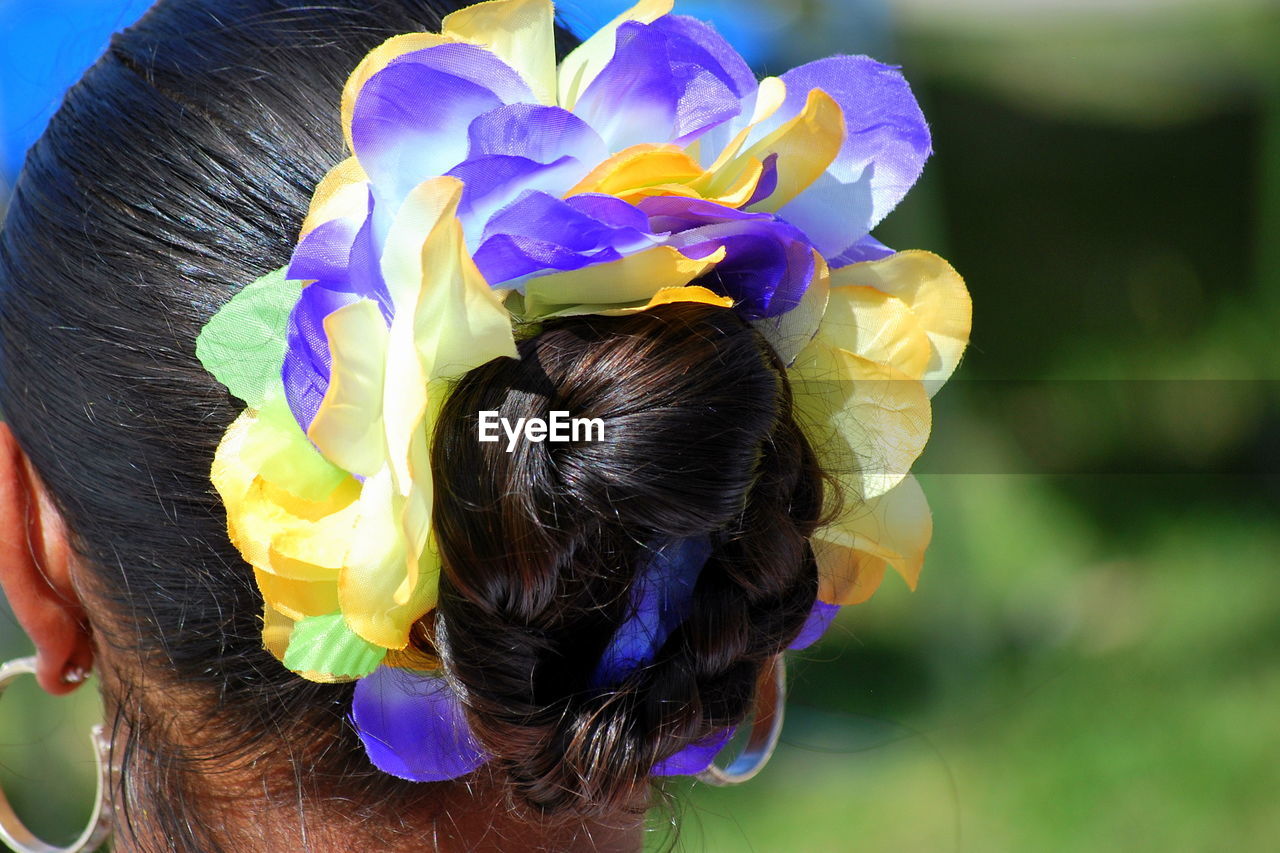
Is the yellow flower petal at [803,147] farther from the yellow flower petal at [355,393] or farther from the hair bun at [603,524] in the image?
the yellow flower petal at [355,393]

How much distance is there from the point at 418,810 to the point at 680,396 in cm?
38

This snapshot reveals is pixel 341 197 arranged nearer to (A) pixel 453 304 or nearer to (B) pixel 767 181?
(A) pixel 453 304

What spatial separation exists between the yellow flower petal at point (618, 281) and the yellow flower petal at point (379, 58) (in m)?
0.15

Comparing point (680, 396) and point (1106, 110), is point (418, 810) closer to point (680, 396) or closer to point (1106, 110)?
point (680, 396)

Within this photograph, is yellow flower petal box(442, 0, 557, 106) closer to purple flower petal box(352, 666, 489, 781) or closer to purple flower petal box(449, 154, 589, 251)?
purple flower petal box(449, 154, 589, 251)

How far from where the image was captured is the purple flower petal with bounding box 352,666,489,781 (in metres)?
0.72

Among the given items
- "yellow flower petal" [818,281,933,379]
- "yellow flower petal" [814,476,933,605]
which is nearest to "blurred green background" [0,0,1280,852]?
"yellow flower petal" [814,476,933,605]

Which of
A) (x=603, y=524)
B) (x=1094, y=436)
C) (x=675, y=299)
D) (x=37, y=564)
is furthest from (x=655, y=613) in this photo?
(x=1094, y=436)

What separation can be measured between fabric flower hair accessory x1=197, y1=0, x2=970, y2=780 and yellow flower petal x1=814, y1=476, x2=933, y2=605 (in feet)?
0.38

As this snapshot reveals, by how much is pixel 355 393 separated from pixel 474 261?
0.10 metres

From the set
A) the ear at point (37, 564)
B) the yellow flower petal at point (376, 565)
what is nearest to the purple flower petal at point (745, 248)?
the yellow flower petal at point (376, 565)

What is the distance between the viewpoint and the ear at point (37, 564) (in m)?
0.81

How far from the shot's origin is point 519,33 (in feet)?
2.32

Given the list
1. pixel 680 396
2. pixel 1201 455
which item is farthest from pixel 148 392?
pixel 1201 455
